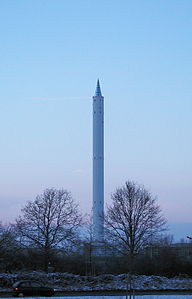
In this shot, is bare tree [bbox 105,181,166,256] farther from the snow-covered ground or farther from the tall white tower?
the tall white tower

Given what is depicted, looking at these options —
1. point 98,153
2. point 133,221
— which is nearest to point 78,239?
point 133,221

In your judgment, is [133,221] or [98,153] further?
[98,153]

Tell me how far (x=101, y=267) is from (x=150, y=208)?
308 inches

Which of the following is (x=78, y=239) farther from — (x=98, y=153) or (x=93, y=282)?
(x=98, y=153)

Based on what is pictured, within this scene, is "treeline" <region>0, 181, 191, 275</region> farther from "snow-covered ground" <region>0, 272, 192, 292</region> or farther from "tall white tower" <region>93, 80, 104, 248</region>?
"tall white tower" <region>93, 80, 104, 248</region>

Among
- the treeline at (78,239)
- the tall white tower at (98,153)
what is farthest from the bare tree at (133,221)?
the tall white tower at (98,153)

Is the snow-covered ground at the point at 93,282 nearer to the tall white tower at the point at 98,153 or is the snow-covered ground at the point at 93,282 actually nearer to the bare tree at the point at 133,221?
the bare tree at the point at 133,221

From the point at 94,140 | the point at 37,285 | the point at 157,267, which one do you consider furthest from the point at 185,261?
the point at 94,140

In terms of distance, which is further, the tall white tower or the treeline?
the tall white tower

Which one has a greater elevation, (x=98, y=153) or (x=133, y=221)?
(x=98, y=153)

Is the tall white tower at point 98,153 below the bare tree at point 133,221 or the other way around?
the other way around

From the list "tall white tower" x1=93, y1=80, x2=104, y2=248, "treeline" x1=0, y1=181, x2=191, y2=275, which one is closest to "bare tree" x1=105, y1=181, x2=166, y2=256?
"treeline" x1=0, y1=181, x2=191, y2=275

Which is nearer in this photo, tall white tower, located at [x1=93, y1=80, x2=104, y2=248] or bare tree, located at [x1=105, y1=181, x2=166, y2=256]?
bare tree, located at [x1=105, y1=181, x2=166, y2=256]

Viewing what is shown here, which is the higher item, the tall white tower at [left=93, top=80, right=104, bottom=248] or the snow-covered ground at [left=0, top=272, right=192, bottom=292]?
the tall white tower at [left=93, top=80, right=104, bottom=248]
